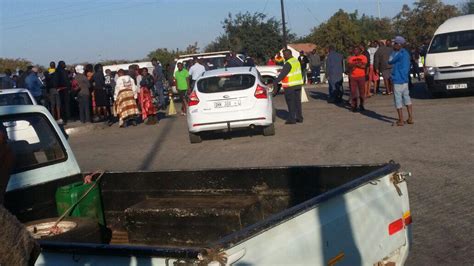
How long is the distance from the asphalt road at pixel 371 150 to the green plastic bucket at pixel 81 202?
2.80 m

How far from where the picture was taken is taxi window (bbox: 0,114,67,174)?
18.3 feet

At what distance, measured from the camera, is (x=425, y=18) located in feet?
188

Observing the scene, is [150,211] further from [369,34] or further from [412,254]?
[369,34]

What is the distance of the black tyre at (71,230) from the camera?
4.66m

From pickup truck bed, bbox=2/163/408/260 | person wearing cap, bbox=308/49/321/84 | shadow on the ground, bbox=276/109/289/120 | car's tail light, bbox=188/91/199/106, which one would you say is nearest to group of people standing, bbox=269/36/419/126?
shadow on the ground, bbox=276/109/289/120

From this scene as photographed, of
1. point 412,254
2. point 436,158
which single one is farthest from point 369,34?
point 412,254

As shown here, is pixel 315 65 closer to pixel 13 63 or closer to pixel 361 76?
pixel 361 76

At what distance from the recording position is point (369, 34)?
6862 cm

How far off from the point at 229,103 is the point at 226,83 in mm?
538

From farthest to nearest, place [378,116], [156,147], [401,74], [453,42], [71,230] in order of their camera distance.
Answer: [453,42] → [378,116] → [156,147] → [401,74] → [71,230]

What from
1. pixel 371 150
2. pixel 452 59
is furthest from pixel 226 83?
pixel 452 59

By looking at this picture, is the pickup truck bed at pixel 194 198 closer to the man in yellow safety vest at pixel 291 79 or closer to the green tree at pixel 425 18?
the man in yellow safety vest at pixel 291 79

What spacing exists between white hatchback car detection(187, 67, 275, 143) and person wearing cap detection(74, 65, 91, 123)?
20.9 feet

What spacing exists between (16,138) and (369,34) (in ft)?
215
